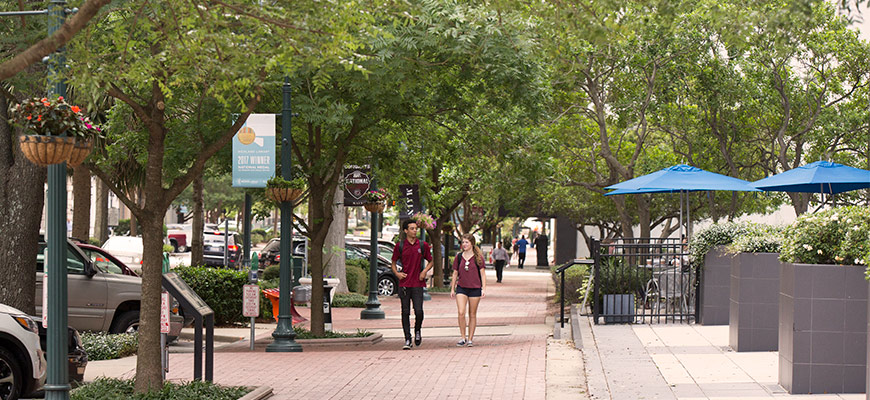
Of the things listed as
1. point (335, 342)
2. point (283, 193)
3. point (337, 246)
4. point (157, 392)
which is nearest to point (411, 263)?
point (335, 342)

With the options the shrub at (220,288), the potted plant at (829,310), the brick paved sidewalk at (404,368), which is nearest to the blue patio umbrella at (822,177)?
the brick paved sidewalk at (404,368)

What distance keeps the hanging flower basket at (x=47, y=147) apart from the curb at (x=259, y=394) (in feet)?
9.43

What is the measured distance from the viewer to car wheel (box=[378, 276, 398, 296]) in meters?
29.2

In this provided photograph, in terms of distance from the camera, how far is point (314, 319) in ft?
51.9

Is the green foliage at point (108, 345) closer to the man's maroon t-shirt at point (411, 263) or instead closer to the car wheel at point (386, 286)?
the man's maroon t-shirt at point (411, 263)

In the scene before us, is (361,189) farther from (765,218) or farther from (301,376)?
(765,218)

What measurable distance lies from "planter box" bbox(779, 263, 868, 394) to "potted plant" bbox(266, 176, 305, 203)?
25.1 ft

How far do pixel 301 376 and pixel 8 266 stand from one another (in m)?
4.37

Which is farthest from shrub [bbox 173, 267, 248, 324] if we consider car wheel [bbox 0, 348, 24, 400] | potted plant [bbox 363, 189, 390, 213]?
car wheel [bbox 0, 348, 24, 400]

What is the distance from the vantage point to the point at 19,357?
893 cm

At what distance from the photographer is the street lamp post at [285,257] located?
13930 millimetres

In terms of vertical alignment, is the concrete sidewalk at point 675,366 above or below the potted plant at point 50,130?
below

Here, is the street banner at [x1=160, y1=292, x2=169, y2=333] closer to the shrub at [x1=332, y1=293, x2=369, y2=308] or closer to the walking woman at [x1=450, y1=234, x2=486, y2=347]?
the walking woman at [x1=450, y1=234, x2=486, y2=347]

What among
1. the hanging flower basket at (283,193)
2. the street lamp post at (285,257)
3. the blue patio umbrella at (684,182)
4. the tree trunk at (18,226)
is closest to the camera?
the tree trunk at (18,226)
